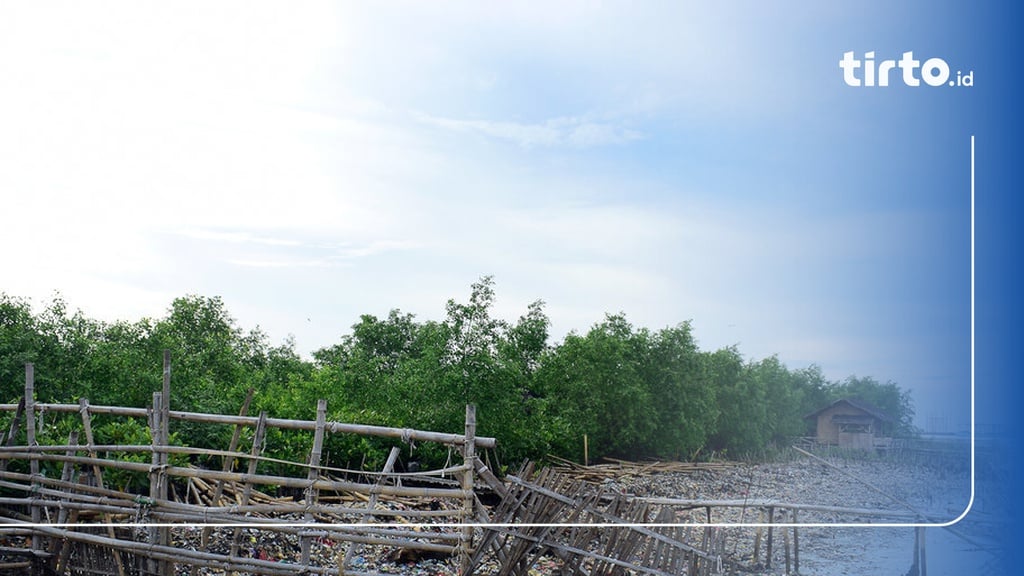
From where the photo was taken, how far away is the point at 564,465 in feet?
20.3

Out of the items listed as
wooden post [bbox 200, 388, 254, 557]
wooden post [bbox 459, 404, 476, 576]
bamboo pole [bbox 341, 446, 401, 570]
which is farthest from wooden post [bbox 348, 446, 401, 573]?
wooden post [bbox 200, 388, 254, 557]

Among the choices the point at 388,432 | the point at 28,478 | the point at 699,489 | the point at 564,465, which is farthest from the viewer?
the point at 564,465

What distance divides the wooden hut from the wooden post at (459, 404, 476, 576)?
194cm

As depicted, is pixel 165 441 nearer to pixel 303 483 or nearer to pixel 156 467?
pixel 156 467

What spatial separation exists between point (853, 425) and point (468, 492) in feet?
7.35

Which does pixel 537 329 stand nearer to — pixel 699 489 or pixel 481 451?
pixel 481 451

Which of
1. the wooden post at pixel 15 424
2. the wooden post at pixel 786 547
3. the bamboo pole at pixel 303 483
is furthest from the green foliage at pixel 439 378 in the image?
the bamboo pole at pixel 303 483

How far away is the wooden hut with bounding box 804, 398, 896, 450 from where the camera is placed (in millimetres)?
4207

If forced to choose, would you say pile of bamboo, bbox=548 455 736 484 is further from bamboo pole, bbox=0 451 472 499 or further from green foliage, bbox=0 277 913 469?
bamboo pole, bbox=0 451 472 499

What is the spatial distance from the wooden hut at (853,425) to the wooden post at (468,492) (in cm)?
194

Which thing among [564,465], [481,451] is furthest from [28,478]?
[564,465]

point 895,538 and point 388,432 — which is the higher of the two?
point 388,432

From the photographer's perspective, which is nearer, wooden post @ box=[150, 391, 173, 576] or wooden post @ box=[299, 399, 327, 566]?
wooden post @ box=[299, 399, 327, 566]

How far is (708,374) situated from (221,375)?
3400mm
